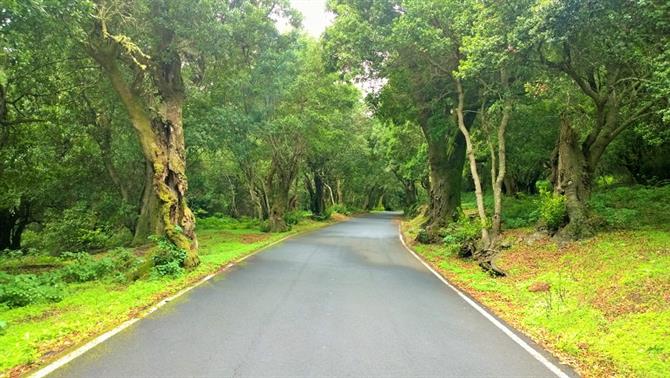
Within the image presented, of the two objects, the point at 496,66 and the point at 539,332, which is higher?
the point at 496,66

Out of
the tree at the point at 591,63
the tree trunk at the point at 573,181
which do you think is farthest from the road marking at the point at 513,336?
the tree at the point at 591,63

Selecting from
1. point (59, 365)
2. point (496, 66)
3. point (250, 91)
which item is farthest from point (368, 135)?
point (59, 365)

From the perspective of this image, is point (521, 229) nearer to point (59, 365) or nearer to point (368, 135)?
point (59, 365)

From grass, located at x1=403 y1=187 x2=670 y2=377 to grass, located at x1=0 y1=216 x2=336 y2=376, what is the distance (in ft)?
20.3

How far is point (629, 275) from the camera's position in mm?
9188

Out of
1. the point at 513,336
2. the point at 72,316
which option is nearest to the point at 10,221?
the point at 72,316

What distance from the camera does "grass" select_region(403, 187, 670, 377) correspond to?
19.0 feet

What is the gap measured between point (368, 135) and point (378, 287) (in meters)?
37.1

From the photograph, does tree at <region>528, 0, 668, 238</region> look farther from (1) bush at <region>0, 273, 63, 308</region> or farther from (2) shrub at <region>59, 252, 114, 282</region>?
(2) shrub at <region>59, 252, 114, 282</region>

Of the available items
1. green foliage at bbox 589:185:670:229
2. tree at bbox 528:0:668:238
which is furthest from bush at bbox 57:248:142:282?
green foliage at bbox 589:185:670:229

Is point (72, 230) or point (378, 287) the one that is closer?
point (378, 287)

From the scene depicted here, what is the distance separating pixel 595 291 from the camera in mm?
8875

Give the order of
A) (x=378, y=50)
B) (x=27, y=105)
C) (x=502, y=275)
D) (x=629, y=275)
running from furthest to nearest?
(x=27, y=105) → (x=378, y=50) → (x=502, y=275) → (x=629, y=275)

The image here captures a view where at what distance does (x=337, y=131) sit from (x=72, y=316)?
23.7m
